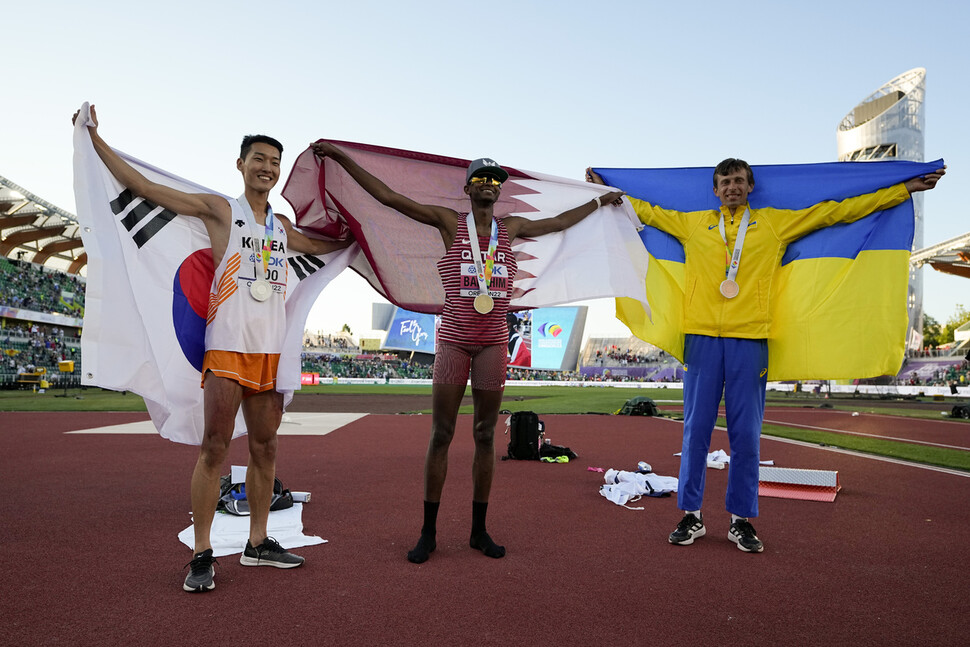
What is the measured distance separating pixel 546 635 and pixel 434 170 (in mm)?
3446

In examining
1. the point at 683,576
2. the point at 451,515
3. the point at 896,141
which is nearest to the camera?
the point at 683,576

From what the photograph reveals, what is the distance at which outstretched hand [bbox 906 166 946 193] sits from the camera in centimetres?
421

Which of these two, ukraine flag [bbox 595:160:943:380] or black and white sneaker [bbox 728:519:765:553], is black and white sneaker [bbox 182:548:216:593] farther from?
ukraine flag [bbox 595:160:943:380]

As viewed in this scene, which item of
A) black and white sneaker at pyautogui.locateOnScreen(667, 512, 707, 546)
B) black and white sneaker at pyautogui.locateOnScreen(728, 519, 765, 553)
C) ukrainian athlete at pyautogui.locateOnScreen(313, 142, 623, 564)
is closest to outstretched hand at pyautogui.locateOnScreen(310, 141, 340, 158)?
ukrainian athlete at pyautogui.locateOnScreen(313, 142, 623, 564)

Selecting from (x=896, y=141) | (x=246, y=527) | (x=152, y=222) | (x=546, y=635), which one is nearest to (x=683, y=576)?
(x=546, y=635)

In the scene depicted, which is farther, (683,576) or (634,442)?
(634,442)

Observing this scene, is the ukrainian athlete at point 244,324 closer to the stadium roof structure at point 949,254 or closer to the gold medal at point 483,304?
the gold medal at point 483,304

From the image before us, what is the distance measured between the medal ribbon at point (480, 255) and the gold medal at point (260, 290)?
1.24 m

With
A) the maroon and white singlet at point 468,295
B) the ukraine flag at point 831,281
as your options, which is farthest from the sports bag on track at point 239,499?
the ukraine flag at point 831,281

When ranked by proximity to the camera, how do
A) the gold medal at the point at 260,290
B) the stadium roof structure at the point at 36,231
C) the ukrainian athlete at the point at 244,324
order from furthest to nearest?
the stadium roof structure at the point at 36,231 → the gold medal at the point at 260,290 → the ukrainian athlete at the point at 244,324

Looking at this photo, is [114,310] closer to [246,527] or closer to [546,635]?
[246,527]

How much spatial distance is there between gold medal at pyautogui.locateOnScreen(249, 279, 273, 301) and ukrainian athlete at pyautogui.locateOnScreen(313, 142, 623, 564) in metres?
1.03

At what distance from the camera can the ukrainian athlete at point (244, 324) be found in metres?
3.22

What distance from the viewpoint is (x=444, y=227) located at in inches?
159
